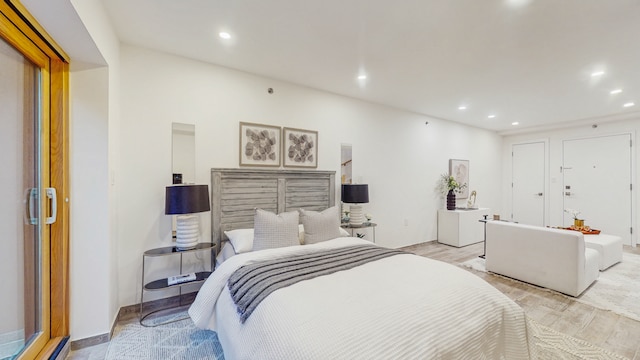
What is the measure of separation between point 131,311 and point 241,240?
1222mm

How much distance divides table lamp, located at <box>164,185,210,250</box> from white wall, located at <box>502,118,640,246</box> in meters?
7.25

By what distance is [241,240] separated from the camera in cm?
257

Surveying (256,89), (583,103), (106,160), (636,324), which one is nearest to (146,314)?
(106,160)

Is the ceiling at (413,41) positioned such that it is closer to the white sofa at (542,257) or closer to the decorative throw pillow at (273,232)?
the decorative throw pillow at (273,232)

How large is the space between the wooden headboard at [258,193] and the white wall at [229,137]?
0.45ft

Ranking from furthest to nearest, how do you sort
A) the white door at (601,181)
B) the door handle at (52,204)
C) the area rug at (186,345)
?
the white door at (601,181), the area rug at (186,345), the door handle at (52,204)

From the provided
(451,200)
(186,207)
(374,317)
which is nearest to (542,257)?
(451,200)

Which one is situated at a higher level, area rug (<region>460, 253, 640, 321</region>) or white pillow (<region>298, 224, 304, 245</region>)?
white pillow (<region>298, 224, 304, 245</region>)

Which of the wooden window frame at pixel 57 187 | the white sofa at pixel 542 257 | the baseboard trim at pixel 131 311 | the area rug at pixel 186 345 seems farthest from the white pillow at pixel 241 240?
the white sofa at pixel 542 257

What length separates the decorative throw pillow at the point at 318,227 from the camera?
9.02 feet

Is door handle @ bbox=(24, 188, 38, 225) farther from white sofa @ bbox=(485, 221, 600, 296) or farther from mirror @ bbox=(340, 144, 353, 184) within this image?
white sofa @ bbox=(485, 221, 600, 296)

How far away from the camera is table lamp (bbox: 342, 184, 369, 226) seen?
368 centimetres

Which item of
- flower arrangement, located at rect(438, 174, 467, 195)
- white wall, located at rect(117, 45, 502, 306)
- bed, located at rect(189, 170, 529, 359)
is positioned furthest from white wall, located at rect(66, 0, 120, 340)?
flower arrangement, located at rect(438, 174, 467, 195)

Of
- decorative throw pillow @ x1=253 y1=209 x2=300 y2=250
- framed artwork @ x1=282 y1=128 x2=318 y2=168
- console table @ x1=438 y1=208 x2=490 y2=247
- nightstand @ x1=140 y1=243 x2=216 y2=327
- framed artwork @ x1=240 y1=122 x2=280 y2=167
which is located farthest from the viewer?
console table @ x1=438 y1=208 x2=490 y2=247
